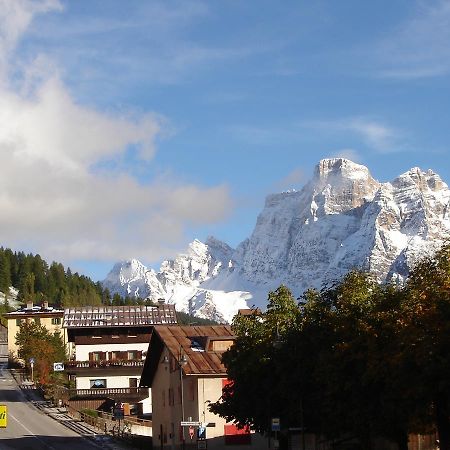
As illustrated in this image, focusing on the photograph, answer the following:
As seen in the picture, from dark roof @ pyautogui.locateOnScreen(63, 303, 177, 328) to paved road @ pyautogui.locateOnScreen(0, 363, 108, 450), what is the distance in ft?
56.9

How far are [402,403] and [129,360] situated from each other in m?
80.0

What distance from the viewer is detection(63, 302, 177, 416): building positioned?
111625 mm

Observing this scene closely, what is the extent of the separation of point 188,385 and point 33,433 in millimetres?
16612

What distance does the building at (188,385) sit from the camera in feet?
232

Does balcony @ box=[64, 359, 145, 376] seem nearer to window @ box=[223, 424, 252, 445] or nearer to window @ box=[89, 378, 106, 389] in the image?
window @ box=[89, 378, 106, 389]

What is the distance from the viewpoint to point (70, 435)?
81.1 m

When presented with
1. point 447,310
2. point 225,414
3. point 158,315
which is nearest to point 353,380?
point 447,310

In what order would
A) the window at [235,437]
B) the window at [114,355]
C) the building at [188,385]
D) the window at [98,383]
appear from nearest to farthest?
the window at [235,437] < the building at [188,385] < the window at [98,383] < the window at [114,355]

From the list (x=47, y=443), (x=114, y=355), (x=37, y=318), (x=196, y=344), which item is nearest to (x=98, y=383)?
(x=114, y=355)

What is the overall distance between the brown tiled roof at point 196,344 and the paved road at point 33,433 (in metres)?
9.59

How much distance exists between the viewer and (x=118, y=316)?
12538cm

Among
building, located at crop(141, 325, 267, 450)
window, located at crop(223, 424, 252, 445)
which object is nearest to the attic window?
building, located at crop(141, 325, 267, 450)

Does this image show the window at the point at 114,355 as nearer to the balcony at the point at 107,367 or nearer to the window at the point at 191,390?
the balcony at the point at 107,367

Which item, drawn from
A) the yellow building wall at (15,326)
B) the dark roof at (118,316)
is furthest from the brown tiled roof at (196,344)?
the yellow building wall at (15,326)
